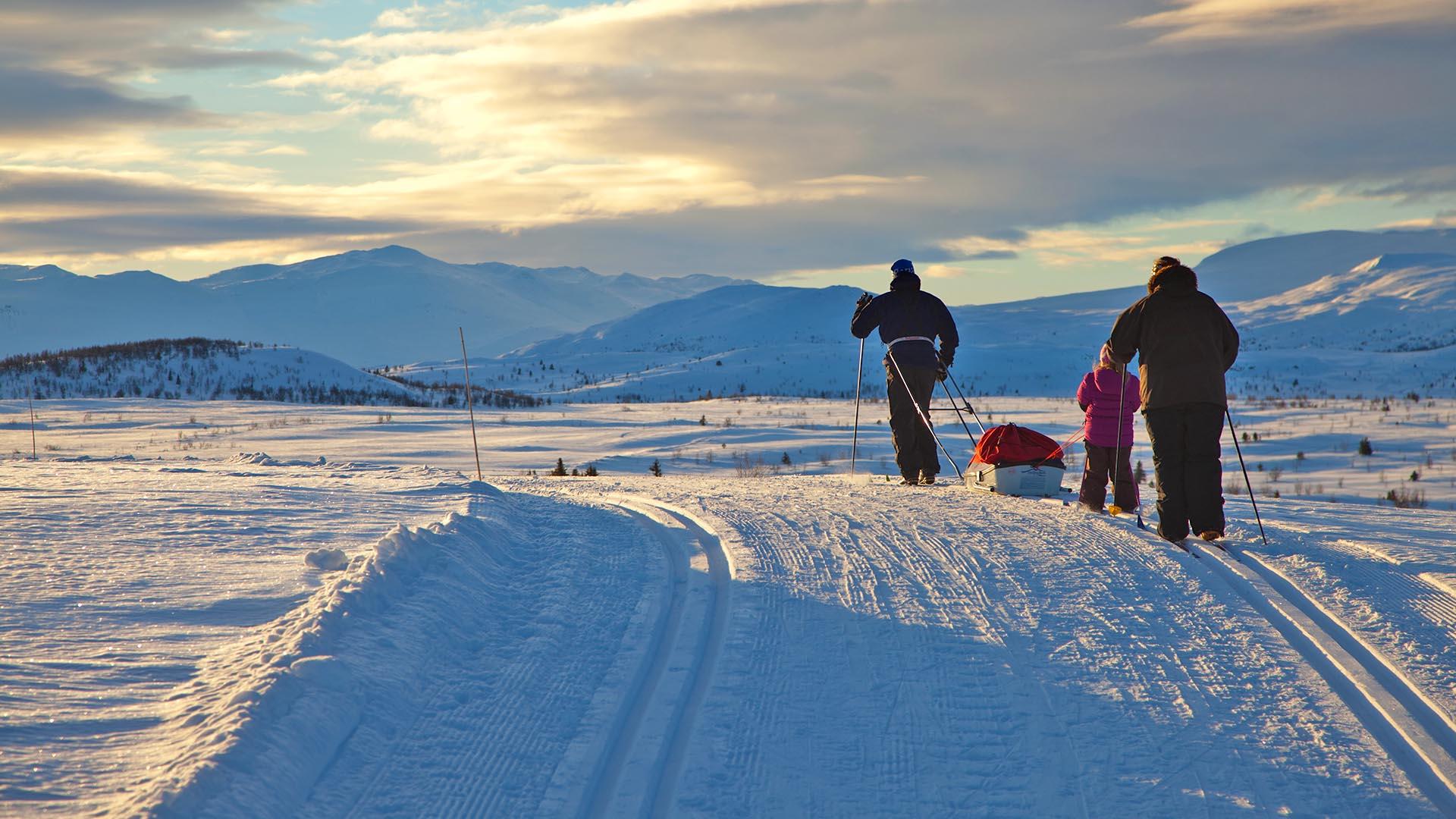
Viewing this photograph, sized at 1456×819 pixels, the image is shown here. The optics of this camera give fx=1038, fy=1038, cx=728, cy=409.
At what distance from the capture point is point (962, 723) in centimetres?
429

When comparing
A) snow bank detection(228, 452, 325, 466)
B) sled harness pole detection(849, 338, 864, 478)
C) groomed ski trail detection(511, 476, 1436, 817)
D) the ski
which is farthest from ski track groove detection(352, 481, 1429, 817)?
snow bank detection(228, 452, 325, 466)

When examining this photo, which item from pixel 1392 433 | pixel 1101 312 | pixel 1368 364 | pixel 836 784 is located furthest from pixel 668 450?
pixel 1101 312

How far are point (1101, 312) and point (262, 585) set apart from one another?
142 meters

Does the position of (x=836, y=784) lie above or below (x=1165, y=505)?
below

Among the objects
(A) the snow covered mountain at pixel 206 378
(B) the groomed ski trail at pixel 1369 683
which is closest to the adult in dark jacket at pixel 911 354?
(B) the groomed ski trail at pixel 1369 683

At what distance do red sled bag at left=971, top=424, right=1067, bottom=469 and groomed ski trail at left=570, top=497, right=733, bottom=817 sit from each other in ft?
12.7

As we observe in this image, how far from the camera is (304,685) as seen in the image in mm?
4336

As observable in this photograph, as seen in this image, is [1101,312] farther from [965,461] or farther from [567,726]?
[567,726]

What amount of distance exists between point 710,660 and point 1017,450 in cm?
602

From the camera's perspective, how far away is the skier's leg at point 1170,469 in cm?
754

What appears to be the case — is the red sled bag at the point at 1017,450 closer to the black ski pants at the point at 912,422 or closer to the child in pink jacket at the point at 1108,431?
the child in pink jacket at the point at 1108,431

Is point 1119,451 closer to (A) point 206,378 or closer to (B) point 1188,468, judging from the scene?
(B) point 1188,468

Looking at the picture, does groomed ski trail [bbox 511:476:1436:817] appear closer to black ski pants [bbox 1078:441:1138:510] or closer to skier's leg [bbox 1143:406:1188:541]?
skier's leg [bbox 1143:406:1188:541]

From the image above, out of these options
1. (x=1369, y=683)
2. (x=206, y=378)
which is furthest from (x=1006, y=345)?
(x=1369, y=683)
